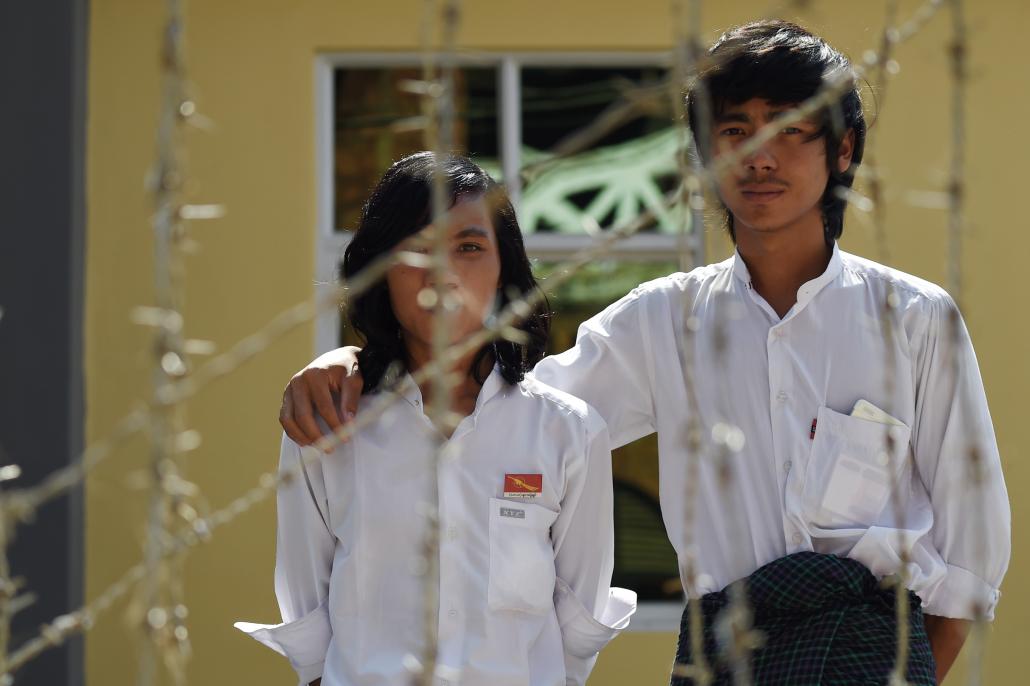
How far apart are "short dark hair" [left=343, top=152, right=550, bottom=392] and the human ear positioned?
0.57 metres

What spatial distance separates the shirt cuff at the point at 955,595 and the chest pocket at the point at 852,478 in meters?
0.16

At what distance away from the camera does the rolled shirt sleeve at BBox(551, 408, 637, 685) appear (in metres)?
2.34

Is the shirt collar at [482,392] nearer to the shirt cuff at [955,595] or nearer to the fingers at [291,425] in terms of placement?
the fingers at [291,425]

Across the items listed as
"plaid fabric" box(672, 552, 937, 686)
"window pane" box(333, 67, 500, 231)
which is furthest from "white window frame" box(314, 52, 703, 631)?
"plaid fabric" box(672, 552, 937, 686)

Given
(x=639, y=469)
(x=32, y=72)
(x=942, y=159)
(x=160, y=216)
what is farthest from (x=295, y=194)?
(x=160, y=216)

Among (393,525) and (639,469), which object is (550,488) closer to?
(393,525)

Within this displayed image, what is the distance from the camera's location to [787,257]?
7.58ft

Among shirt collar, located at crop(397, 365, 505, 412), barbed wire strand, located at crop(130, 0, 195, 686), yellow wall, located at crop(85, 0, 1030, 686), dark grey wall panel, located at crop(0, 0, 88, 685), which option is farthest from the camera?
yellow wall, located at crop(85, 0, 1030, 686)

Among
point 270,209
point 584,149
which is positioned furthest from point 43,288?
point 584,149

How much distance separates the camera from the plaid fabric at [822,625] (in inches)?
80.4

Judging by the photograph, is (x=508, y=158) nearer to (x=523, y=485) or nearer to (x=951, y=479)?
(x=523, y=485)

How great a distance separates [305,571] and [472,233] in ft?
2.09

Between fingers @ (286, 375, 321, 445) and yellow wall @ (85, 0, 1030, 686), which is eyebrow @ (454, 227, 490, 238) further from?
yellow wall @ (85, 0, 1030, 686)

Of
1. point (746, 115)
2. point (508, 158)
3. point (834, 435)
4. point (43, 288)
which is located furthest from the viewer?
point (508, 158)
